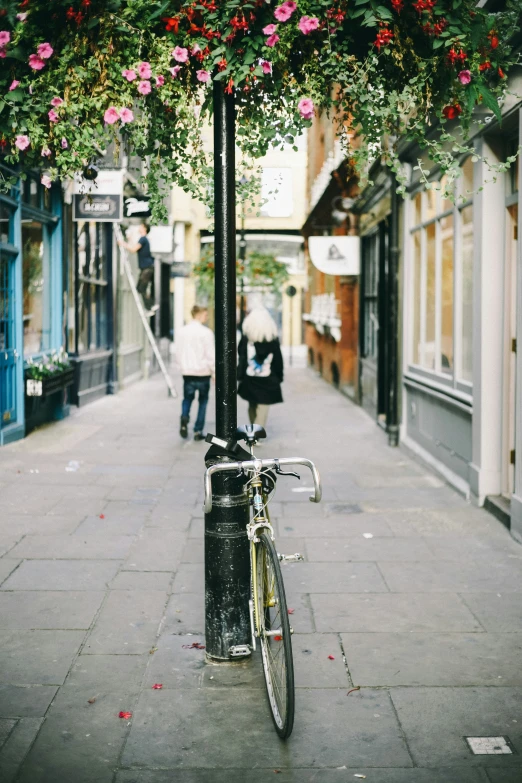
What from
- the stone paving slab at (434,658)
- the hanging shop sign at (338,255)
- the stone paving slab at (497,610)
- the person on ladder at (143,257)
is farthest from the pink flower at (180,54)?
the person on ladder at (143,257)

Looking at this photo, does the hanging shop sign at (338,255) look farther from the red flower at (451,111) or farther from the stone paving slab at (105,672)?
the stone paving slab at (105,672)

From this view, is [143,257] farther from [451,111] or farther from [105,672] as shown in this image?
[105,672]

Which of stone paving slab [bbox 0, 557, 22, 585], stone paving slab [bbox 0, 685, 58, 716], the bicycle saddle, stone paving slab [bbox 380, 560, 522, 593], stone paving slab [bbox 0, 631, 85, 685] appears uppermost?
the bicycle saddle

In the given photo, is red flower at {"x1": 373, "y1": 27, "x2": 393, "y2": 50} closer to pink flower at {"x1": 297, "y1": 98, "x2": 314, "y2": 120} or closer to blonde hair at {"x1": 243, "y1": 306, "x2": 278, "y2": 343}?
pink flower at {"x1": 297, "y1": 98, "x2": 314, "y2": 120}

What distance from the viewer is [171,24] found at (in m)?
4.13

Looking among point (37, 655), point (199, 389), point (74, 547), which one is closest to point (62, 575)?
point (74, 547)

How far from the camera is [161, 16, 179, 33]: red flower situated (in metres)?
4.13

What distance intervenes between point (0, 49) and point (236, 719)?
10.5ft

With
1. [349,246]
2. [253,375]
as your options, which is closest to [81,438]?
[253,375]

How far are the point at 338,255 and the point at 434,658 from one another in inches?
485

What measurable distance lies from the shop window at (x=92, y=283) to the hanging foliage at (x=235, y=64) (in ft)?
38.4

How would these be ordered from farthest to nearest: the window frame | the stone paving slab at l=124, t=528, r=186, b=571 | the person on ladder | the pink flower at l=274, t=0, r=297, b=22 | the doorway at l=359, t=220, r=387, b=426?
the person on ladder → the doorway at l=359, t=220, r=387, b=426 → the window frame → the stone paving slab at l=124, t=528, r=186, b=571 → the pink flower at l=274, t=0, r=297, b=22

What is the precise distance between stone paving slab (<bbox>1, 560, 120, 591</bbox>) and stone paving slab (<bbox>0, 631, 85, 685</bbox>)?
85 cm

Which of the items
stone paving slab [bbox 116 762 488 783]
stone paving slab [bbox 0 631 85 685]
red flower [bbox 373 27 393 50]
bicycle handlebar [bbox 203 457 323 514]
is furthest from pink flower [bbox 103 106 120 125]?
stone paving slab [bbox 116 762 488 783]
